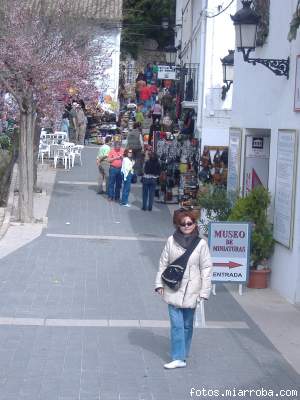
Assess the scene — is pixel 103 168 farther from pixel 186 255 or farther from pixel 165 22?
pixel 165 22

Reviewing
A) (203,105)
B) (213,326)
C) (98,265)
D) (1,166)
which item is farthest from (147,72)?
(213,326)

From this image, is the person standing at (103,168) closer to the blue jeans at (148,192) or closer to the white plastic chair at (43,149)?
the blue jeans at (148,192)

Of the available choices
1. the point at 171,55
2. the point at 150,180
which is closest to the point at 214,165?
the point at 150,180

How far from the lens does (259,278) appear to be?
1315 centimetres

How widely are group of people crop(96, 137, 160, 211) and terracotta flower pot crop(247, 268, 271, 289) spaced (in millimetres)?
9365

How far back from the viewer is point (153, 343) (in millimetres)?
9695

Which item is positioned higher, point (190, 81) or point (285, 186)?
point (190, 81)

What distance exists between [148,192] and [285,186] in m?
10.2

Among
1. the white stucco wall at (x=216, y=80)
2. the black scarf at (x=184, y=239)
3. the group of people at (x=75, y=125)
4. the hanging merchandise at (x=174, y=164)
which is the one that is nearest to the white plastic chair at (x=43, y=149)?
the group of people at (x=75, y=125)

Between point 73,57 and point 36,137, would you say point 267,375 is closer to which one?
point 73,57

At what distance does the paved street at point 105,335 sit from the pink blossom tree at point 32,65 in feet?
8.18

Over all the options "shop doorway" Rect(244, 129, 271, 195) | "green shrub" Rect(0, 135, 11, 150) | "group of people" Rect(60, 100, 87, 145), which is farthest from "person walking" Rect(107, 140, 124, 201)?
"group of people" Rect(60, 100, 87, 145)

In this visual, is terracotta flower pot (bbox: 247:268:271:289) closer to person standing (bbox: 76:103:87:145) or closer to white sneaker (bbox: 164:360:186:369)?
white sneaker (bbox: 164:360:186:369)

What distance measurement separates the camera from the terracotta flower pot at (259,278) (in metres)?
13.1
